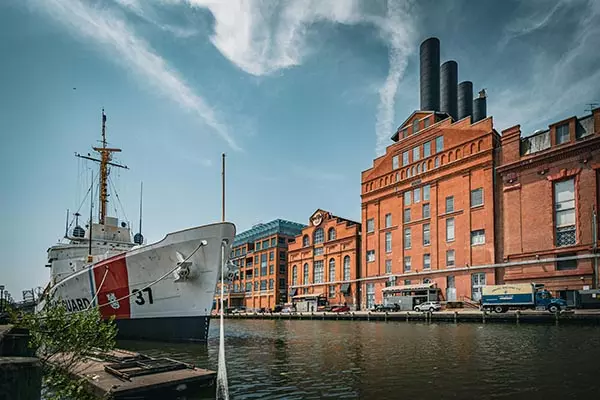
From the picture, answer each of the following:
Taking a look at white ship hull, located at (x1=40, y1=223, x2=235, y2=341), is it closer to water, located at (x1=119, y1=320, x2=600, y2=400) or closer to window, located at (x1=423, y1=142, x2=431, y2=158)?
water, located at (x1=119, y1=320, x2=600, y2=400)

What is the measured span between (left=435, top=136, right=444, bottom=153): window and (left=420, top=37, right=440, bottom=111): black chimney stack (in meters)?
6.98

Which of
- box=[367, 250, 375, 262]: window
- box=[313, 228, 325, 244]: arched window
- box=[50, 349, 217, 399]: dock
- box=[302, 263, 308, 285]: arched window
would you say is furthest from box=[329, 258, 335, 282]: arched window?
box=[50, 349, 217, 399]: dock

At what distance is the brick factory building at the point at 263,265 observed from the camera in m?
85.7

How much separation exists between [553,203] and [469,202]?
9282 mm

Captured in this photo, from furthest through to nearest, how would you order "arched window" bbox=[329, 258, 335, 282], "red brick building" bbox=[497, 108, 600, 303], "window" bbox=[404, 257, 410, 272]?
"arched window" bbox=[329, 258, 335, 282] < "window" bbox=[404, 257, 410, 272] < "red brick building" bbox=[497, 108, 600, 303]

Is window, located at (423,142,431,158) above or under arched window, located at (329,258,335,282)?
above

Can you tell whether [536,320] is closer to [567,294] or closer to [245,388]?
[567,294]

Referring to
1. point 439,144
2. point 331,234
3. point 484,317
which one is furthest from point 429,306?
point 331,234

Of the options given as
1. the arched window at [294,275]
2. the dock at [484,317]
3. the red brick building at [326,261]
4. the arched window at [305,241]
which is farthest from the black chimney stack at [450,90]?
the arched window at [294,275]

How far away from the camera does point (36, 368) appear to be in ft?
12.3

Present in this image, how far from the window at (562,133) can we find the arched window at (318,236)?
38480 millimetres

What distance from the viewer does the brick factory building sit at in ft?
281

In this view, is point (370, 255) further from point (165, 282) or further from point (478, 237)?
point (165, 282)

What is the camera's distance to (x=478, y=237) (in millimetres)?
52031
